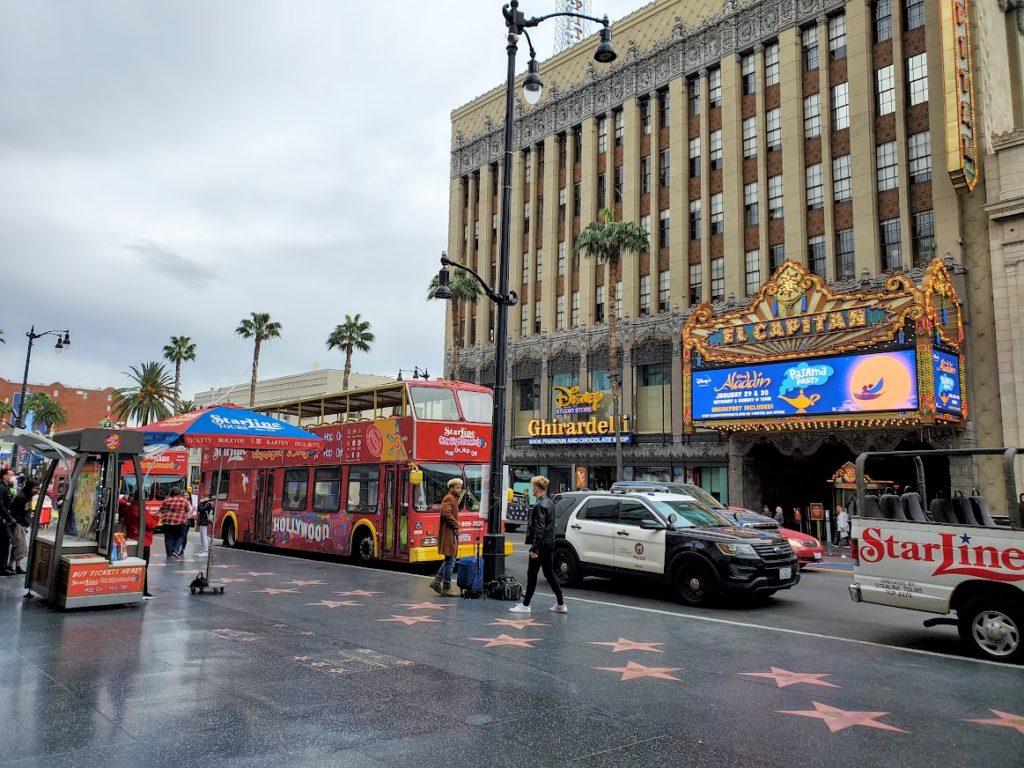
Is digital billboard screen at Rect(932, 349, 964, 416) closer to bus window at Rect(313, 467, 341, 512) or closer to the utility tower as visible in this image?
bus window at Rect(313, 467, 341, 512)

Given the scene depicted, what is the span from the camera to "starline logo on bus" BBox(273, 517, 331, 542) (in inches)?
738

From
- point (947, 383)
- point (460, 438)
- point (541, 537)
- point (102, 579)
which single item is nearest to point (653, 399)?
point (947, 383)

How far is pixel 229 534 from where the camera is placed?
23297mm

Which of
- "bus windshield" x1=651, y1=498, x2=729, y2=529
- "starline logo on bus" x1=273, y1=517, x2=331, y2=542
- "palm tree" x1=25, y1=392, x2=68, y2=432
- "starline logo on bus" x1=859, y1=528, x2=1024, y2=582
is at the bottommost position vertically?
"starline logo on bus" x1=273, y1=517, x2=331, y2=542

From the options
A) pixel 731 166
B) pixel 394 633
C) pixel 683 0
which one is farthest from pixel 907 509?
pixel 683 0

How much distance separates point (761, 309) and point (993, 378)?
8751 mm

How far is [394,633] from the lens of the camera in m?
9.21

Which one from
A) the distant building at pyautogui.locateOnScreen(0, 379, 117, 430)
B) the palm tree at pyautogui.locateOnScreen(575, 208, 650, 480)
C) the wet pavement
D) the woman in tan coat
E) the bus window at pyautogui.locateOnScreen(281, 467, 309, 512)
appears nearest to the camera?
the wet pavement

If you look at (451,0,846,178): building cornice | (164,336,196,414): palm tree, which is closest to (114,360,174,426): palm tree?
(164,336,196,414): palm tree

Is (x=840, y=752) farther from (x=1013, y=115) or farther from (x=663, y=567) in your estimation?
(x=1013, y=115)

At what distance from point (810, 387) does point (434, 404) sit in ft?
59.0

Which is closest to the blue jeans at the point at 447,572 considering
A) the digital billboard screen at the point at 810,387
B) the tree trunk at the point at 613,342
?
the digital billboard screen at the point at 810,387

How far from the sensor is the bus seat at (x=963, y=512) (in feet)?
29.0

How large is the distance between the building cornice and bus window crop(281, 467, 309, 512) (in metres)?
28.2
